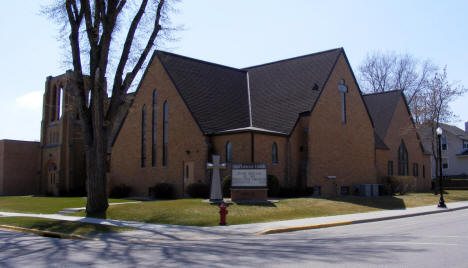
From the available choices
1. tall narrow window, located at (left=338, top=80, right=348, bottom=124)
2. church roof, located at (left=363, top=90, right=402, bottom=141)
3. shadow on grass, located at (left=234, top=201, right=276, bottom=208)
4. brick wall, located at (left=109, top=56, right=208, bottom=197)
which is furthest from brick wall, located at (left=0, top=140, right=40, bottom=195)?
church roof, located at (left=363, top=90, right=402, bottom=141)

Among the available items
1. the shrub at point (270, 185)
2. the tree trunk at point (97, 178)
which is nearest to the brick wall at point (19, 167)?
the tree trunk at point (97, 178)

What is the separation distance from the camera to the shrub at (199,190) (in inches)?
1104

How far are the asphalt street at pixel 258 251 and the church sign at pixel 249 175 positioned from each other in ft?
27.4

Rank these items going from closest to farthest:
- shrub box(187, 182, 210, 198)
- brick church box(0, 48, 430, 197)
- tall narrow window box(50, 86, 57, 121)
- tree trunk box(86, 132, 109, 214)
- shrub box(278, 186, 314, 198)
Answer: tree trunk box(86, 132, 109, 214), shrub box(187, 182, 210, 198), shrub box(278, 186, 314, 198), brick church box(0, 48, 430, 197), tall narrow window box(50, 86, 57, 121)

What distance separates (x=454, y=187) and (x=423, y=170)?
19.2 feet

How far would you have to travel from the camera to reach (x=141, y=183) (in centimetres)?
3494

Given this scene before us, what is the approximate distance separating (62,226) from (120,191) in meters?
17.3

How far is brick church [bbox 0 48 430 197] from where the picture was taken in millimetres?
30031

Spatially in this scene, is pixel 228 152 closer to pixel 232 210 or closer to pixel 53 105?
pixel 232 210

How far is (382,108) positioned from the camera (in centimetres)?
4584

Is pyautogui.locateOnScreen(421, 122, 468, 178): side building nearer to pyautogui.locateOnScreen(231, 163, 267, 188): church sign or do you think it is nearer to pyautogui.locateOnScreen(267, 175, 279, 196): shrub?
pyautogui.locateOnScreen(267, 175, 279, 196): shrub

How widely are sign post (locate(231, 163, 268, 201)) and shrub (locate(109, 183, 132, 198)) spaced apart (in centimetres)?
1414

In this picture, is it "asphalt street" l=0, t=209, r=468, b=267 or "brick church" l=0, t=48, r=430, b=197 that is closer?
"asphalt street" l=0, t=209, r=468, b=267

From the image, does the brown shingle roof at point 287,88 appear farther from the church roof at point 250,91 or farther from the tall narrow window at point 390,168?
the tall narrow window at point 390,168
